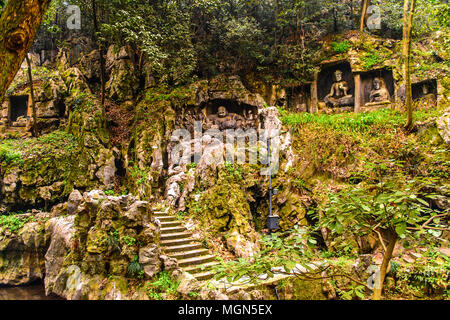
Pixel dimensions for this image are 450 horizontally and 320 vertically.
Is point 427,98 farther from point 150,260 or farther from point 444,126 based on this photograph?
point 150,260

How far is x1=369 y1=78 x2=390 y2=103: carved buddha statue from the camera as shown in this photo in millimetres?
12875

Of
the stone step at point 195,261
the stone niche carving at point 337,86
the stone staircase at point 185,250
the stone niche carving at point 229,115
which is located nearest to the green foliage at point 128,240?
the stone staircase at point 185,250

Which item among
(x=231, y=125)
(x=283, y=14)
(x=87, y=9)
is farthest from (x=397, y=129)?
(x=87, y=9)

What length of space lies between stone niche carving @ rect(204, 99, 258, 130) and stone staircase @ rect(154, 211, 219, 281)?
244 inches

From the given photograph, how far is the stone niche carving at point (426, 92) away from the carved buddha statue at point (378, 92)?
128 cm

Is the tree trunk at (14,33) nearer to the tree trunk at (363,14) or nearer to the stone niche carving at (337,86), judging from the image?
the stone niche carving at (337,86)

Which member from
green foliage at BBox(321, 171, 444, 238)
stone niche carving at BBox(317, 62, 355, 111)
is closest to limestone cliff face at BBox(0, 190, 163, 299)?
green foliage at BBox(321, 171, 444, 238)

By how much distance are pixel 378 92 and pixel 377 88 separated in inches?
10.5

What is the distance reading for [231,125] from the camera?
1282 centimetres

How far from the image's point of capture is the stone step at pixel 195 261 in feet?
20.4

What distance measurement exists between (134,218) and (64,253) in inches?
99.7

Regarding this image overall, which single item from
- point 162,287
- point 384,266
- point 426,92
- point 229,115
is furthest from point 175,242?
point 426,92

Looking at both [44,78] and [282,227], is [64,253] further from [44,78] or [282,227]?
[44,78]

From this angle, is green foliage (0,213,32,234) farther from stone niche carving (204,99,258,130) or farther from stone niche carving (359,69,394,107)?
stone niche carving (359,69,394,107)
